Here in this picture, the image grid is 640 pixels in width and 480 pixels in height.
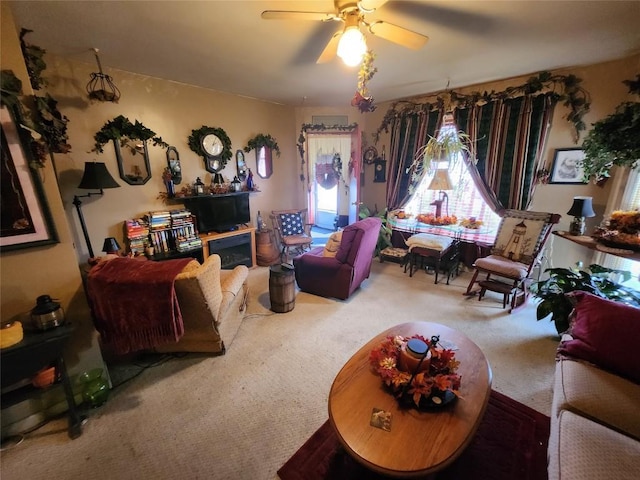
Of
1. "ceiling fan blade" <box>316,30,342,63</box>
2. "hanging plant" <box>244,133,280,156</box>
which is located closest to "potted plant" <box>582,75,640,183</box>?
"ceiling fan blade" <box>316,30,342,63</box>

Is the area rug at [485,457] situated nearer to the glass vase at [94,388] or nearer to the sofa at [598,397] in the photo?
the sofa at [598,397]

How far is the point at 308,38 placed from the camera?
2172mm

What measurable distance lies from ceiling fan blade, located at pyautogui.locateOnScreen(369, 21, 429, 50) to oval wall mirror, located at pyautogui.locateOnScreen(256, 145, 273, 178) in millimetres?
3006

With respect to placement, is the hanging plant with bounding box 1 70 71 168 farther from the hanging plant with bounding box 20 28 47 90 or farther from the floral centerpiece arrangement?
the floral centerpiece arrangement

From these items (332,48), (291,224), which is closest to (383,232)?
(291,224)

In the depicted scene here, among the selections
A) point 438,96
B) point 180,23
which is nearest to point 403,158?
point 438,96

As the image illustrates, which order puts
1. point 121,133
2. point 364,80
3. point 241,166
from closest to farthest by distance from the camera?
point 364,80
point 121,133
point 241,166

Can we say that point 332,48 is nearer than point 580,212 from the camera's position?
Yes

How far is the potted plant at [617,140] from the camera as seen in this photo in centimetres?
210

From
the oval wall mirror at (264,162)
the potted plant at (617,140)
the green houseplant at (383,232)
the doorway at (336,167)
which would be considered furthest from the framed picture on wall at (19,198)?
the potted plant at (617,140)

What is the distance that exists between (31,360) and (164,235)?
2090 millimetres

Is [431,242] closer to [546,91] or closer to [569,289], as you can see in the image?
[569,289]

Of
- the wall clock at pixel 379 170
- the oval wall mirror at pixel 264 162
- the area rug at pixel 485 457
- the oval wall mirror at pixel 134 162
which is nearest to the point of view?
the area rug at pixel 485 457

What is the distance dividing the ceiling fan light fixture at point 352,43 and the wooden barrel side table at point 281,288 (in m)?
1.97
